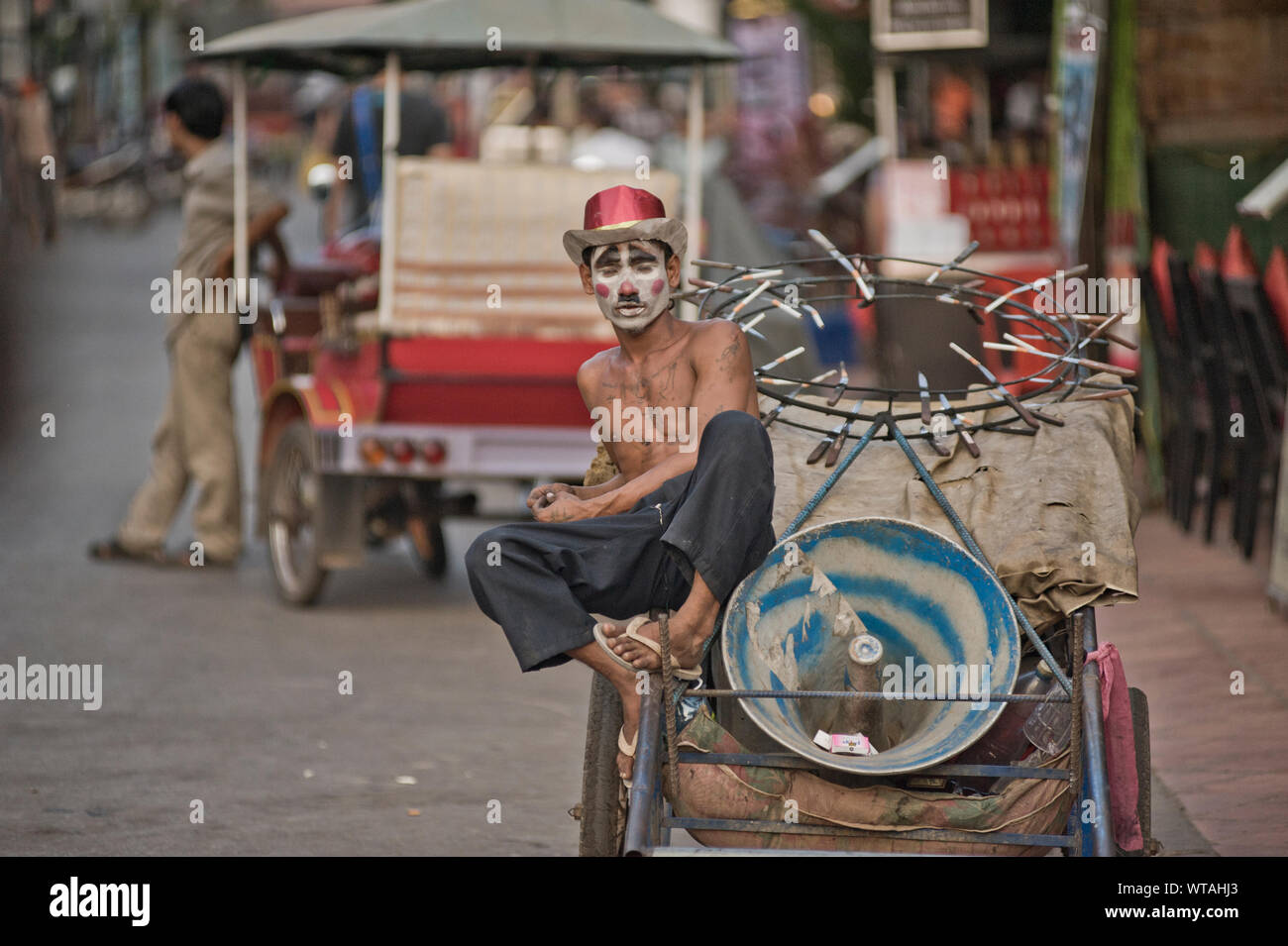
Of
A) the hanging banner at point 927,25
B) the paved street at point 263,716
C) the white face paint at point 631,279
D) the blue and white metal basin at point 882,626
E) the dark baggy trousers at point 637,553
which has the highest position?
the hanging banner at point 927,25

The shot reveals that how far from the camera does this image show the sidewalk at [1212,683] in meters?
5.19

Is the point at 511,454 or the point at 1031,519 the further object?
the point at 511,454

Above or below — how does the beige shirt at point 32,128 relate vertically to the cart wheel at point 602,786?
above

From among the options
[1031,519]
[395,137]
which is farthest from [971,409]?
[395,137]

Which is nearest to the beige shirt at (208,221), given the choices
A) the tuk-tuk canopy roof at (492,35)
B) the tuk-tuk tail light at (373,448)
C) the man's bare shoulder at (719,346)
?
the tuk-tuk canopy roof at (492,35)

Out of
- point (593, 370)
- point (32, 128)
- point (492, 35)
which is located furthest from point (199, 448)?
point (32, 128)

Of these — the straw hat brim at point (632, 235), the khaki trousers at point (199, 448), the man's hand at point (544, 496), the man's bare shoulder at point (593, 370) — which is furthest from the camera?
the khaki trousers at point (199, 448)

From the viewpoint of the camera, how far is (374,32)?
26.7 feet

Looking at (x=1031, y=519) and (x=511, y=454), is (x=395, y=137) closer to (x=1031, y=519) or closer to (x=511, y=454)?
(x=511, y=454)

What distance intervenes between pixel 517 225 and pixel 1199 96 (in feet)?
13.9

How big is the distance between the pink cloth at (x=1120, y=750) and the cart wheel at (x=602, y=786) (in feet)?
3.45

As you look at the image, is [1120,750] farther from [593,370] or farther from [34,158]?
[34,158]

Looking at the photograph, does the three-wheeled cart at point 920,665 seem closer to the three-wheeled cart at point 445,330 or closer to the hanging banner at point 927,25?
the three-wheeled cart at point 445,330
